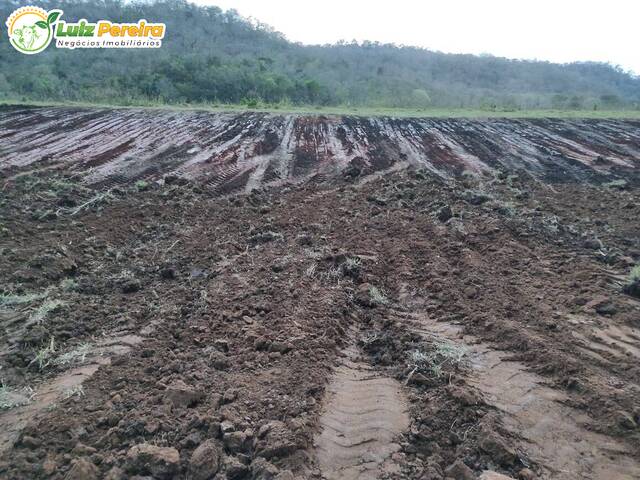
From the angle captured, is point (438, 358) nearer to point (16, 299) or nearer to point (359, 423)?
point (359, 423)

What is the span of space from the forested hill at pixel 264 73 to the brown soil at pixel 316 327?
45.7ft

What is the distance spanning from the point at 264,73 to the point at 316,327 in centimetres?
2464

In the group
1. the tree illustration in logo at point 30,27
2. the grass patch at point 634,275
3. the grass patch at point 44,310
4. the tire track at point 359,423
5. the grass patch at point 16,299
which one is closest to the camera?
the tire track at point 359,423

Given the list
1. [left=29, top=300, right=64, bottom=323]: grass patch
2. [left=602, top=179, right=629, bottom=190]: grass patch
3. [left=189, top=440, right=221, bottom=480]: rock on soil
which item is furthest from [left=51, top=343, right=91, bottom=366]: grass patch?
[left=602, top=179, right=629, bottom=190]: grass patch

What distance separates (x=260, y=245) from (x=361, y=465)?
12.6 ft

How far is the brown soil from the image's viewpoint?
2.88 meters

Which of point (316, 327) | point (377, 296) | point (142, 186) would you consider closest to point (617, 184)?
point (377, 296)

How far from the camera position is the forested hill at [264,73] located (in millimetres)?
23016

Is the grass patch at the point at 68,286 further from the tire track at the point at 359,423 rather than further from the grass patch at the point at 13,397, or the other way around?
the tire track at the point at 359,423

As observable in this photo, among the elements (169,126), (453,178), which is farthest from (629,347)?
(169,126)

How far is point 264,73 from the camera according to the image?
2631 centimetres

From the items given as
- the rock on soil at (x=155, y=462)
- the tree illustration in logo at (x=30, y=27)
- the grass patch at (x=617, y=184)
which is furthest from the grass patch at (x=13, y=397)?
the tree illustration in logo at (x=30, y=27)

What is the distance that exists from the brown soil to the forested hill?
13.9 metres

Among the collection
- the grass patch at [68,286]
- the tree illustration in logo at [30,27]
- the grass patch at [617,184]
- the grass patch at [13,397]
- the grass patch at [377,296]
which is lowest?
the grass patch at [13,397]
